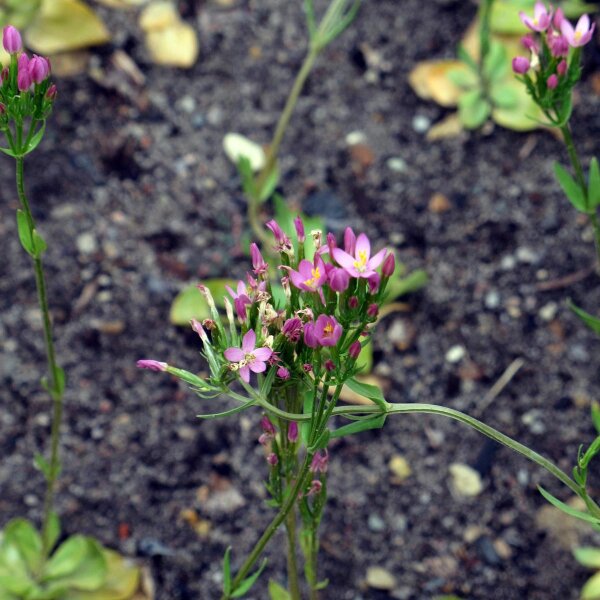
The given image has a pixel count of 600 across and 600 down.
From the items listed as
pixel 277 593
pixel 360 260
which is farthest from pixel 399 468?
pixel 360 260

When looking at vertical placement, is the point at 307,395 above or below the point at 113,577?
above

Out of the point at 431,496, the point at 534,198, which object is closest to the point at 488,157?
the point at 534,198

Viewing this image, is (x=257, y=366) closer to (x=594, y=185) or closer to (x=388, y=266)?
(x=388, y=266)

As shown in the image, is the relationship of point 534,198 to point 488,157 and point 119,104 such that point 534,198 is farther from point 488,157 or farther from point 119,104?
point 119,104

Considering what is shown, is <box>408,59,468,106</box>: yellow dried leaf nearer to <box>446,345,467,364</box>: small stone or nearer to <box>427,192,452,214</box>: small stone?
<box>427,192,452,214</box>: small stone

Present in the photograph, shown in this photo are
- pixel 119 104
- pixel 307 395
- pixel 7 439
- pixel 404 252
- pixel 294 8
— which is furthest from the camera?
pixel 294 8

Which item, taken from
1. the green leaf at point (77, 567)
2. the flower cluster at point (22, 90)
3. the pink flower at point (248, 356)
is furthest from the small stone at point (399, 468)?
the flower cluster at point (22, 90)
